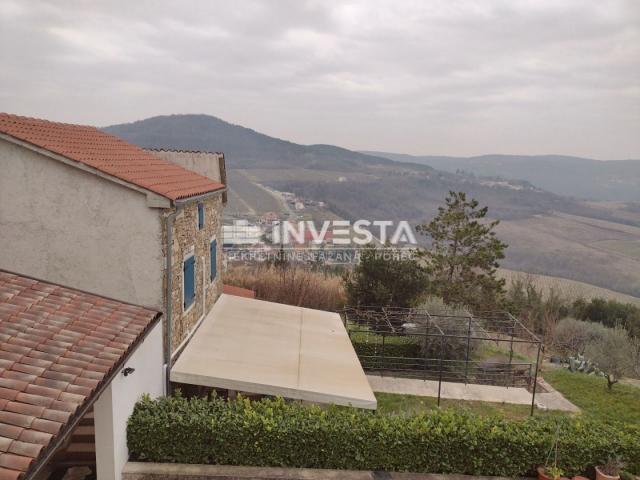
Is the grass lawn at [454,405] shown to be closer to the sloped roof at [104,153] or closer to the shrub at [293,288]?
the sloped roof at [104,153]

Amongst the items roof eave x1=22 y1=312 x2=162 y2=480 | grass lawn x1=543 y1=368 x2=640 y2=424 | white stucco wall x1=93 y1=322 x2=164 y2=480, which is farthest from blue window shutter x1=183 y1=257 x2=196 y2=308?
grass lawn x1=543 y1=368 x2=640 y2=424

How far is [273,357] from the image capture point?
13.8 meters

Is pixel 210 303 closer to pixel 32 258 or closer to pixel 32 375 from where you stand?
pixel 32 258

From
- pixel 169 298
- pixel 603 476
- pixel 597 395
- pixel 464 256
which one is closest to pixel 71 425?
pixel 169 298

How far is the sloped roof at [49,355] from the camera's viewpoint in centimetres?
592

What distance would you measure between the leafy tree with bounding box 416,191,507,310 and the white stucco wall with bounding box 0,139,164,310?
103ft

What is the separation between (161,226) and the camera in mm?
11219

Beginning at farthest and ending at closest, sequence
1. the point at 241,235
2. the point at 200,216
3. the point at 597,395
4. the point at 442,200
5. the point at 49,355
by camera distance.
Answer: the point at 442,200
the point at 241,235
the point at 597,395
the point at 200,216
the point at 49,355

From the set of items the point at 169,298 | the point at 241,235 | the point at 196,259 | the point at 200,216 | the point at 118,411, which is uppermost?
the point at 200,216

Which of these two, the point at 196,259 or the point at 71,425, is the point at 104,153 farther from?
the point at 71,425

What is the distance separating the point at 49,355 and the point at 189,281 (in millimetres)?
6131

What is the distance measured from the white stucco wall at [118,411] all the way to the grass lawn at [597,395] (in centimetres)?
1863

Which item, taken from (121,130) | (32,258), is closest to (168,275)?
(32,258)

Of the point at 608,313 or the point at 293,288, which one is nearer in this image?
the point at 293,288
